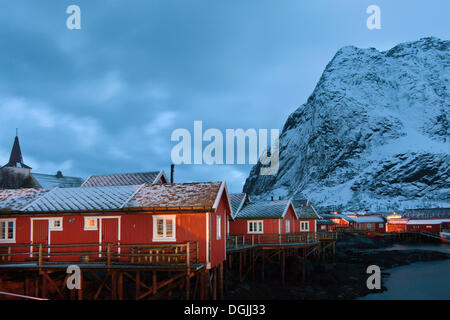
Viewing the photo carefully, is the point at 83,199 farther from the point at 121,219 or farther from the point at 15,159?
the point at 15,159

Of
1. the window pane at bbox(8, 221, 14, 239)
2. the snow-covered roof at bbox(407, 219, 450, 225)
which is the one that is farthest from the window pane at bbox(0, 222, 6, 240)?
the snow-covered roof at bbox(407, 219, 450, 225)

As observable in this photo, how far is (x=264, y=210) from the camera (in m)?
41.7

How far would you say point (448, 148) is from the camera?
198m

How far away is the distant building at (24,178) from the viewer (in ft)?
224

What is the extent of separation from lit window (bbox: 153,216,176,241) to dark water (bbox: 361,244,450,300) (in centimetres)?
2141

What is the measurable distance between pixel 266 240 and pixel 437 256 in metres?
40.6

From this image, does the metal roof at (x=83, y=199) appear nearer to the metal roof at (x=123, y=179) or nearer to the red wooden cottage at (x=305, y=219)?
the metal roof at (x=123, y=179)

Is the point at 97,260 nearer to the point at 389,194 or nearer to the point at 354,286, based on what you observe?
the point at 354,286

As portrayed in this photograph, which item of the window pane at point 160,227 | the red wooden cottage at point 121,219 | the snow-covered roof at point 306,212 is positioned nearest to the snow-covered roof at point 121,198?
the red wooden cottage at point 121,219

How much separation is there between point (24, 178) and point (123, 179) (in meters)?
48.5

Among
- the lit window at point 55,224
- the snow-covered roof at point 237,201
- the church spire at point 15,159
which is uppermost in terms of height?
the church spire at point 15,159

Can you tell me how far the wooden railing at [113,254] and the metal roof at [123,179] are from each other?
43.1ft
